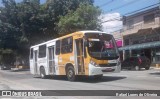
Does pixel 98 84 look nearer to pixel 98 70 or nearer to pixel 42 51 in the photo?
pixel 98 70

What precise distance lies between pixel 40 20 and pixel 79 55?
91.2 ft

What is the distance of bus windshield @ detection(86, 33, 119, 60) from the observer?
18641 mm

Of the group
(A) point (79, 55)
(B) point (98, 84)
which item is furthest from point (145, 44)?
(B) point (98, 84)

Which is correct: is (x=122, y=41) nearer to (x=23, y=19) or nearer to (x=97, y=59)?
(x=23, y=19)

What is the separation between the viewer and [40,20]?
46312 mm

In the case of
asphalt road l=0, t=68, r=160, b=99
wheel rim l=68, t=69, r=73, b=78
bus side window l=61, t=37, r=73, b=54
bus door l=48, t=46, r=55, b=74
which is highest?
bus side window l=61, t=37, r=73, b=54

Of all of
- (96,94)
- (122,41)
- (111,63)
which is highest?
(122,41)

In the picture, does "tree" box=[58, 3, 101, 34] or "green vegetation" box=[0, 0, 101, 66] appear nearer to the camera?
"tree" box=[58, 3, 101, 34]

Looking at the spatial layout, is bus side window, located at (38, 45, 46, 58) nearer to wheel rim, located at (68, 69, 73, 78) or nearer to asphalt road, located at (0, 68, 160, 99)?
asphalt road, located at (0, 68, 160, 99)

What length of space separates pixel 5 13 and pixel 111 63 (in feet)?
119

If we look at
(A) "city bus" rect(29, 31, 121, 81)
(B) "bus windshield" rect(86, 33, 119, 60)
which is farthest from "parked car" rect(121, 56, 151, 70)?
(B) "bus windshield" rect(86, 33, 119, 60)

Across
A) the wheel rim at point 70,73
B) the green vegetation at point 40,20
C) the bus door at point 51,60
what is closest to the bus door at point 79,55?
the wheel rim at point 70,73

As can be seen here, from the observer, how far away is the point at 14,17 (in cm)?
5109

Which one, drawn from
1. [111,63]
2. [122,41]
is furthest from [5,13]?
[111,63]
